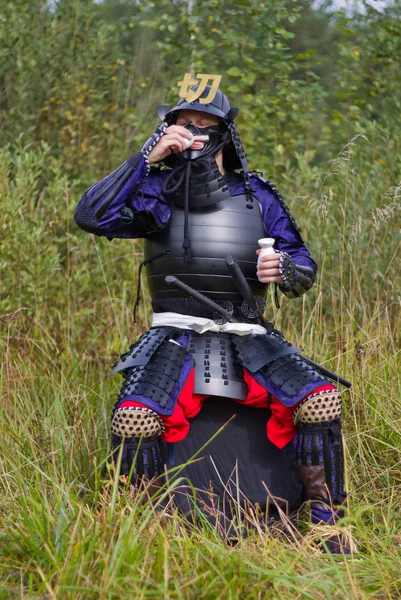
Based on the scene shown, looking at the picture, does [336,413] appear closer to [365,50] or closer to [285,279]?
[285,279]

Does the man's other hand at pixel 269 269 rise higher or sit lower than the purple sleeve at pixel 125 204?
lower

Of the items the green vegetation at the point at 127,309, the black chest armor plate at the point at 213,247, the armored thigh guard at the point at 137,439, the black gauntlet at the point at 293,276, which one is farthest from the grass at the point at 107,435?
the black chest armor plate at the point at 213,247

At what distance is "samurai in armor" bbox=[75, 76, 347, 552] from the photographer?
2.86m

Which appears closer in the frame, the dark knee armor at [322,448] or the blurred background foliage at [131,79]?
the dark knee armor at [322,448]

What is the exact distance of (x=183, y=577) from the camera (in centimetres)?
204

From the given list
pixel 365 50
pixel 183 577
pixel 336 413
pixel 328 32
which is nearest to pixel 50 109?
pixel 365 50

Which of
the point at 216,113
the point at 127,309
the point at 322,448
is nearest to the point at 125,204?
the point at 216,113

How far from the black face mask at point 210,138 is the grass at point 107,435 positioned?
2.38ft

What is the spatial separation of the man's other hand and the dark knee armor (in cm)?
48

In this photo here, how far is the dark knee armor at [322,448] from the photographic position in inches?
111

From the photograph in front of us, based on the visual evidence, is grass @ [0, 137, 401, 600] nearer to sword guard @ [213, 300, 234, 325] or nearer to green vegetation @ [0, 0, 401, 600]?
green vegetation @ [0, 0, 401, 600]

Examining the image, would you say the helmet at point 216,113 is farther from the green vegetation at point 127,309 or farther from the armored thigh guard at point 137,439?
the armored thigh guard at point 137,439

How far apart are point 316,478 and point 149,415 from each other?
0.66 meters

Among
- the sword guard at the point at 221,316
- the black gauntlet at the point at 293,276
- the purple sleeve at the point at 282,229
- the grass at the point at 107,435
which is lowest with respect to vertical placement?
the grass at the point at 107,435
